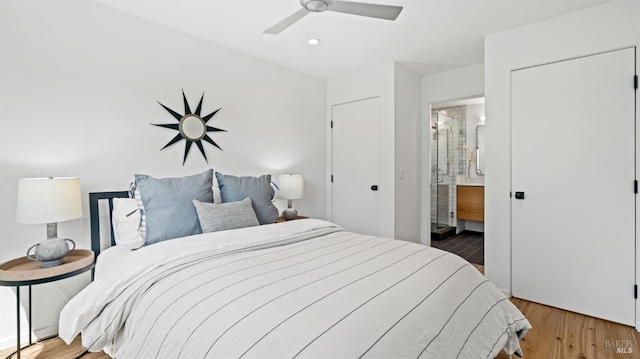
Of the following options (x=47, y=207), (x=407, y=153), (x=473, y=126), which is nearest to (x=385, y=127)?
(x=407, y=153)

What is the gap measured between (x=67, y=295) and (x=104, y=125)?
1285mm

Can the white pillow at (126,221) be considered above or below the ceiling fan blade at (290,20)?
below

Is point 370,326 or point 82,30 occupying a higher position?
point 82,30

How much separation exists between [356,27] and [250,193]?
1.76 metres

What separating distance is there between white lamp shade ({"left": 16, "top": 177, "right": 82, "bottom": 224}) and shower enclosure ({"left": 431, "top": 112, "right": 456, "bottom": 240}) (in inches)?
174

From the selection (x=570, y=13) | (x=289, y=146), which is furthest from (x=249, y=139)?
(x=570, y=13)

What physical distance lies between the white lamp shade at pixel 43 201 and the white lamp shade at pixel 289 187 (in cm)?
193

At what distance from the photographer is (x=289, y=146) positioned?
381cm

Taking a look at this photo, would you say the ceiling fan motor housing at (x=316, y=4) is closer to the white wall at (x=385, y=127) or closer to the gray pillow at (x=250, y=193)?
the gray pillow at (x=250, y=193)

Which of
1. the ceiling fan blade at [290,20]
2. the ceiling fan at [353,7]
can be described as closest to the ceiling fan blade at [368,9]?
the ceiling fan at [353,7]

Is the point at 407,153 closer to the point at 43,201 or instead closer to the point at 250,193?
the point at 250,193

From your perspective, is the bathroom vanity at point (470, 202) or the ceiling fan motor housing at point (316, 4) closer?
the ceiling fan motor housing at point (316, 4)

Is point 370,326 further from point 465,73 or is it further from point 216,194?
point 465,73

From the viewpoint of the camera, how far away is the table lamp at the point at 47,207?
1.77 m
